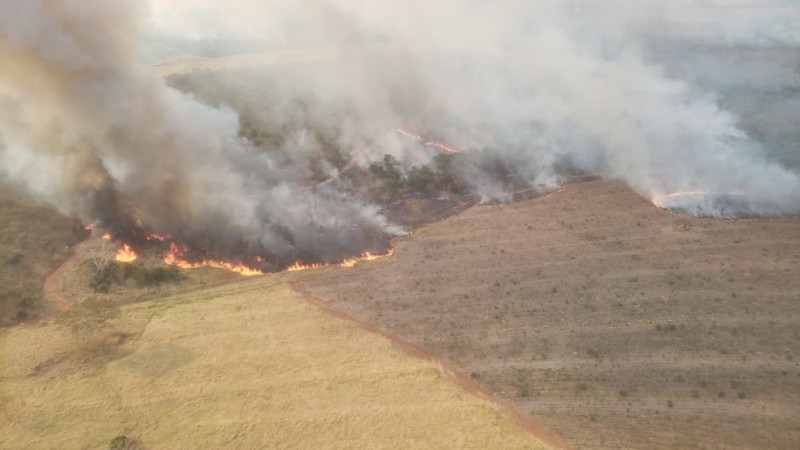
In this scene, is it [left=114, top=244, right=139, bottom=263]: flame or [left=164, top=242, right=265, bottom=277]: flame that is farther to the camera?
[left=114, top=244, right=139, bottom=263]: flame

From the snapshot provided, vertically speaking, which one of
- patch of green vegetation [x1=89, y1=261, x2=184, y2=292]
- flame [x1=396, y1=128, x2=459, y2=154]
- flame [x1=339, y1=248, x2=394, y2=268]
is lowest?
patch of green vegetation [x1=89, y1=261, x2=184, y2=292]

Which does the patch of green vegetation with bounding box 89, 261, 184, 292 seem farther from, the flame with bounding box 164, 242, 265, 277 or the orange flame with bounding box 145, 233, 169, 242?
the orange flame with bounding box 145, 233, 169, 242

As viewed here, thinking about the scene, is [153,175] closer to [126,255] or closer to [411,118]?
[126,255]

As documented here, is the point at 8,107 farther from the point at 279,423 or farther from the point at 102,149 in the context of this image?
the point at 279,423

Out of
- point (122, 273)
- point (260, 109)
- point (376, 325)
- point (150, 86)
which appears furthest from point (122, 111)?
point (376, 325)

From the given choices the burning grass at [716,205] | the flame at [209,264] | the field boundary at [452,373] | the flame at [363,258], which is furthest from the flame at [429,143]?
the field boundary at [452,373]

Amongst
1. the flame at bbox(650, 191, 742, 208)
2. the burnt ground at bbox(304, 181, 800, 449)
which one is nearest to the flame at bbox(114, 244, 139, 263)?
the burnt ground at bbox(304, 181, 800, 449)

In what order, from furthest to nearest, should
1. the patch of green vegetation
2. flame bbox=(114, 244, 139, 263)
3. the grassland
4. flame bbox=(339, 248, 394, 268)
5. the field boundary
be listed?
flame bbox=(114, 244, 139, 263) → flame bbox=(339, 248, 394, 268) → the patch of green vegetation → the grassland → the field boundary

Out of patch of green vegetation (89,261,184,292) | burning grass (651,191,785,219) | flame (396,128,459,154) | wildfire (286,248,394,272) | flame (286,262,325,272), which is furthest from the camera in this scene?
flame (396,128,459,154)
